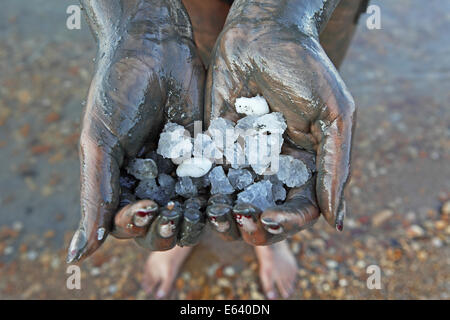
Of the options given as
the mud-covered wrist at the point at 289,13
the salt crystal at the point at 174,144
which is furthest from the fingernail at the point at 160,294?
the mud-covered wrist at the point at 289,13

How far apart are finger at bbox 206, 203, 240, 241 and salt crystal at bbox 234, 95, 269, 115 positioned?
0.53 metres

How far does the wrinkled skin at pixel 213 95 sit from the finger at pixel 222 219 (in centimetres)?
3

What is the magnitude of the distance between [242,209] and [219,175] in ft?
0.97

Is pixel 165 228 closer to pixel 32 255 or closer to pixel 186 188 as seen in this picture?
pixel 186 188

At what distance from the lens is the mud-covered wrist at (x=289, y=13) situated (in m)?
1.97

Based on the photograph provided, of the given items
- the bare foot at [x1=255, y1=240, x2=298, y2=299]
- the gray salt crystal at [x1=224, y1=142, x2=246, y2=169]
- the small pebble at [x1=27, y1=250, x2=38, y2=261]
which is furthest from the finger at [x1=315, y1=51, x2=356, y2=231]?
the small pebble at [x1=27, y1=250, x2=38, y2=261]

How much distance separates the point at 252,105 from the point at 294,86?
224mm

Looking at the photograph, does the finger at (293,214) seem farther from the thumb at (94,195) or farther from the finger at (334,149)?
the thumb at (94,195)

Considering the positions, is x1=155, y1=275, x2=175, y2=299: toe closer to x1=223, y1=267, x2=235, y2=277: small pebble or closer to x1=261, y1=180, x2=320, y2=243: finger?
x1=223, y1=267, x2=235, y2=277: small pebble

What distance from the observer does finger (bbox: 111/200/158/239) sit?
1573mm

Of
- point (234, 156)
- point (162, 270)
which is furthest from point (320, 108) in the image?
point (162, 270)

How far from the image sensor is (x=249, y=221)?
5.28 feet

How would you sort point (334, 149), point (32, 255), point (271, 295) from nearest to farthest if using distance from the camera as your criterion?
point (334, 149), point (271, 295), point (32, 255)

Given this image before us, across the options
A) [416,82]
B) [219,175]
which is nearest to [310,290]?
[219,175]
